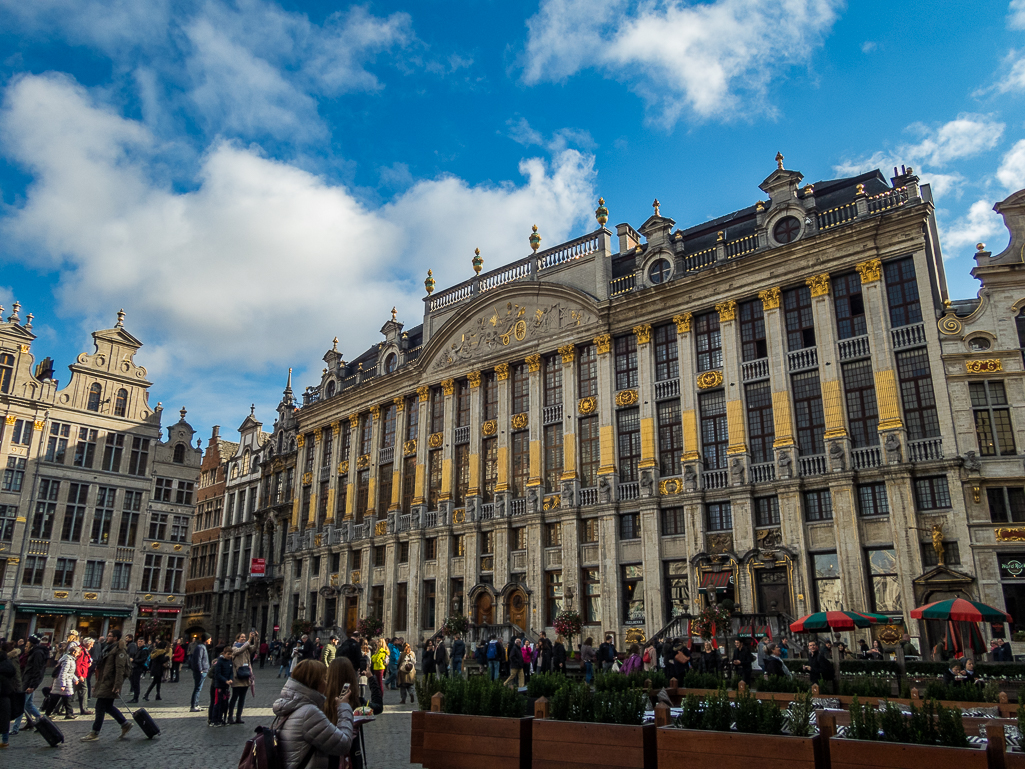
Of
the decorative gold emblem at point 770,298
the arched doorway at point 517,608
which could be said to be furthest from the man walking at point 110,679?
the decorative gold emblem at point 770,298


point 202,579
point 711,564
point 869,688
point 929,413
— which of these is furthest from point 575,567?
point 202,579

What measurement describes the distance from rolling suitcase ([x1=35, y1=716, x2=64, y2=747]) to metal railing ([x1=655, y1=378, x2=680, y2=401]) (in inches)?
1012

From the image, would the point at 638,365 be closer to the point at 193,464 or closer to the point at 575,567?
the point at 575,567

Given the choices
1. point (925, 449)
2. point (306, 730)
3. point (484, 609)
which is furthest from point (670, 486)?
point (306, 730)

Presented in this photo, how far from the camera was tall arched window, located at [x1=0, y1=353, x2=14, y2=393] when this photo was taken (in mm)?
44969

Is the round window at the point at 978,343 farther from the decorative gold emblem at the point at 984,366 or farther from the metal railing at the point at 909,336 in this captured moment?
the metal railing at the point at 909,336

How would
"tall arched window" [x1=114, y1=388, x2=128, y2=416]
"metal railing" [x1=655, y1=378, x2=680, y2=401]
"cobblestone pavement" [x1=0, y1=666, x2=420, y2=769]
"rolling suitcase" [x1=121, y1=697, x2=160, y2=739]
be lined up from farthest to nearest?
"tall arched window" [x1=114, y1=388, x2=128, y2=416], "metal railing" [x1=655, y1=378, x2=680, y2=401], "rolling suitcase" [x1=121, y1=697, x2=160, y2=739], "cobblestone pavement" [x1=0, y1=666, x2=420, y2=769]

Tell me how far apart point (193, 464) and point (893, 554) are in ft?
142

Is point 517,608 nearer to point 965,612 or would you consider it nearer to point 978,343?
point 965,612

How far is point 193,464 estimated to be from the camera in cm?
5316

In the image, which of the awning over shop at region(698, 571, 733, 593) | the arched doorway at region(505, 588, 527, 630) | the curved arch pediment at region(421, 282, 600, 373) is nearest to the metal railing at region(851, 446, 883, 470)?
the awning over shop at region(698, 571, 733, 593)

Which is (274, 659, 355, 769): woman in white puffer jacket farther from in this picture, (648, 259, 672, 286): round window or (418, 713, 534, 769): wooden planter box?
(648, 259, 672, 286): round window

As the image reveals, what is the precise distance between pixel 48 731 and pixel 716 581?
897 inches

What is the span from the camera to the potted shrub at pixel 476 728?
32.4ft
